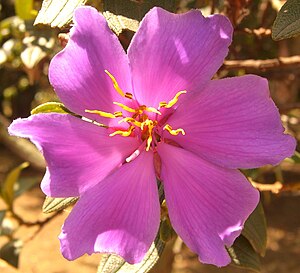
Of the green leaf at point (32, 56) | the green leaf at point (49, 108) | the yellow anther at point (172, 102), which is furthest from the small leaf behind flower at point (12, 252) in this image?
the yellow anther at point (172, 102)

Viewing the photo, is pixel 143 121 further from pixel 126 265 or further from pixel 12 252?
pixel 12 252

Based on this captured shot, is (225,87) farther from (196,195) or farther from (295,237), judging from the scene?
(295,237)

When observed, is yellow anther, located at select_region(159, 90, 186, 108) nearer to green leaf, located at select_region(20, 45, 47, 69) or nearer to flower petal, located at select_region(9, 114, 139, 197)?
flower petal, located at select_region(9, 114, 139, 197)

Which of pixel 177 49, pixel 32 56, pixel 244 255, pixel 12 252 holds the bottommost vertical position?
pixel 12 252

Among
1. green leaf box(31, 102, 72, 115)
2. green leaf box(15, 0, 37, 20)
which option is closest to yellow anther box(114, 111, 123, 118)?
green leaf box(31, 102, 72, 115)

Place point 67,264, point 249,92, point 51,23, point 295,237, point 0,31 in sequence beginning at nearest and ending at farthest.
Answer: point 249,92
point 51,23
point 0,31
point 67,264
point 295,237

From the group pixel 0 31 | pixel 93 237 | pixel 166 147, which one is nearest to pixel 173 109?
pixel 166 147

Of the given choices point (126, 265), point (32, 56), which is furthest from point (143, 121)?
point (32, 56)
